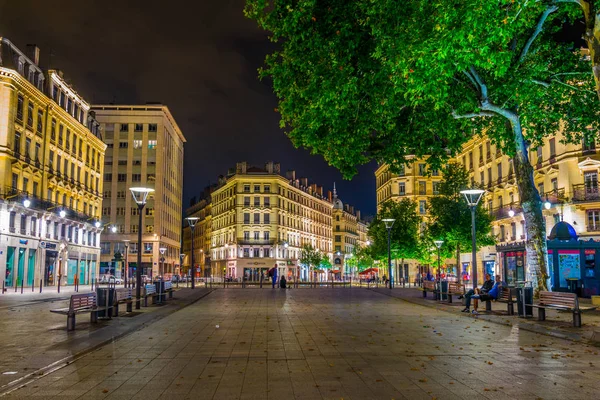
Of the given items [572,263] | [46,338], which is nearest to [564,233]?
[572,263]

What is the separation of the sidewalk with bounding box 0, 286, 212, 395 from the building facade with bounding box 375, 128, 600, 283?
958 inches

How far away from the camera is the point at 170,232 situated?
96750 millimetres

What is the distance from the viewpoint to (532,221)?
23000 mm

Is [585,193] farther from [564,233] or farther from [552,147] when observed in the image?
[564,233]

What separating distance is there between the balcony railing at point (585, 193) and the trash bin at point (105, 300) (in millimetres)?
37190

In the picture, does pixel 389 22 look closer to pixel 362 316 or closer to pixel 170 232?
pixel 362 316

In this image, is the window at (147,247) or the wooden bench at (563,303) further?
the window at (147,247)

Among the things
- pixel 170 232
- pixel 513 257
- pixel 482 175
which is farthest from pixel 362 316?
pixel 170 232

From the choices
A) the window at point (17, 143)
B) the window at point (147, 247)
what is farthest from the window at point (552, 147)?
the window at point (147, 247)

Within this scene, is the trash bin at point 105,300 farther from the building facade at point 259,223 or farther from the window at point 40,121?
the building facade at point 259,223

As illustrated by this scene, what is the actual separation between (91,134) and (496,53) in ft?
183

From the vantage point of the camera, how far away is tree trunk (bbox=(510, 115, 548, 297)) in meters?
22.8

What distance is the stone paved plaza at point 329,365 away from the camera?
7.41 meters

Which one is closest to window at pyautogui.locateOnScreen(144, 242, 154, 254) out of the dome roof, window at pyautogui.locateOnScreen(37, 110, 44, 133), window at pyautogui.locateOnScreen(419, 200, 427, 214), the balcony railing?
window at pyautogui.locateOnScreen(37, 110, 44, 133)
